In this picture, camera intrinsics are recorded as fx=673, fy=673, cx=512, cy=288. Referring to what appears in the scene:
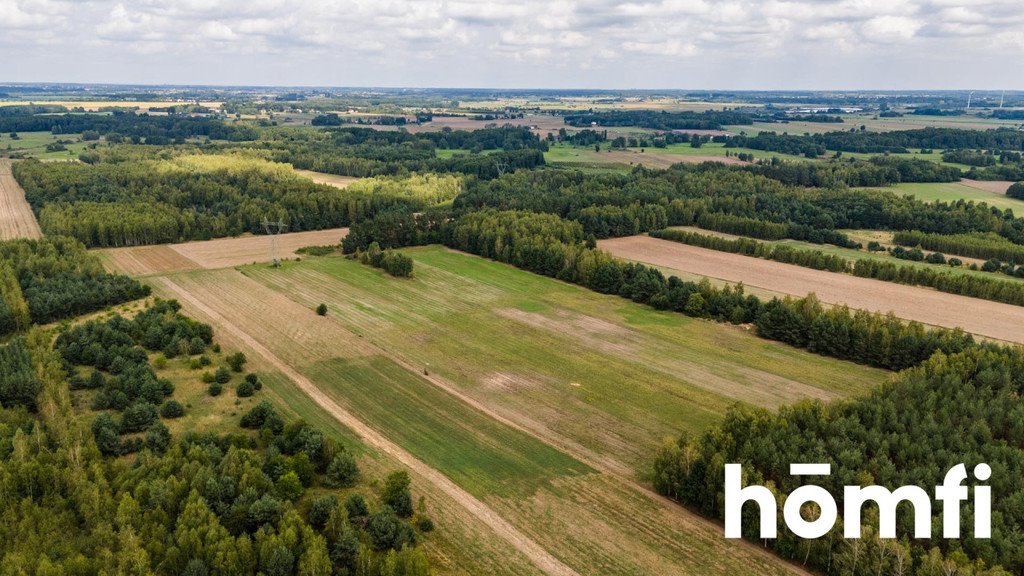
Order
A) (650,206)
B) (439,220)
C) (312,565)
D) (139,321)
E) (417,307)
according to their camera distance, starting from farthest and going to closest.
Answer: (650,206)
(439,220)
(417,307)
(139,321)
(312,565)

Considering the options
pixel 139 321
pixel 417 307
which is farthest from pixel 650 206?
pixel 139 321

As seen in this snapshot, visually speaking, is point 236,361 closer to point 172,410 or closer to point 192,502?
point 172,410

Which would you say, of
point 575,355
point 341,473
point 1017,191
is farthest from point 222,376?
Answer: point 1017,191

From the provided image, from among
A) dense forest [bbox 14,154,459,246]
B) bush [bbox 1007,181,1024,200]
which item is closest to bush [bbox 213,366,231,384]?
dense forest [bbox 14,154,459,246]

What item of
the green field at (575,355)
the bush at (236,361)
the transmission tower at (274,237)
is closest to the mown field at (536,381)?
the green field at (575,355)

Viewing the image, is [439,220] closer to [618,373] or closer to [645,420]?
[618,373]

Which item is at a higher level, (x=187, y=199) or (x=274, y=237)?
(x=187, y=199)
